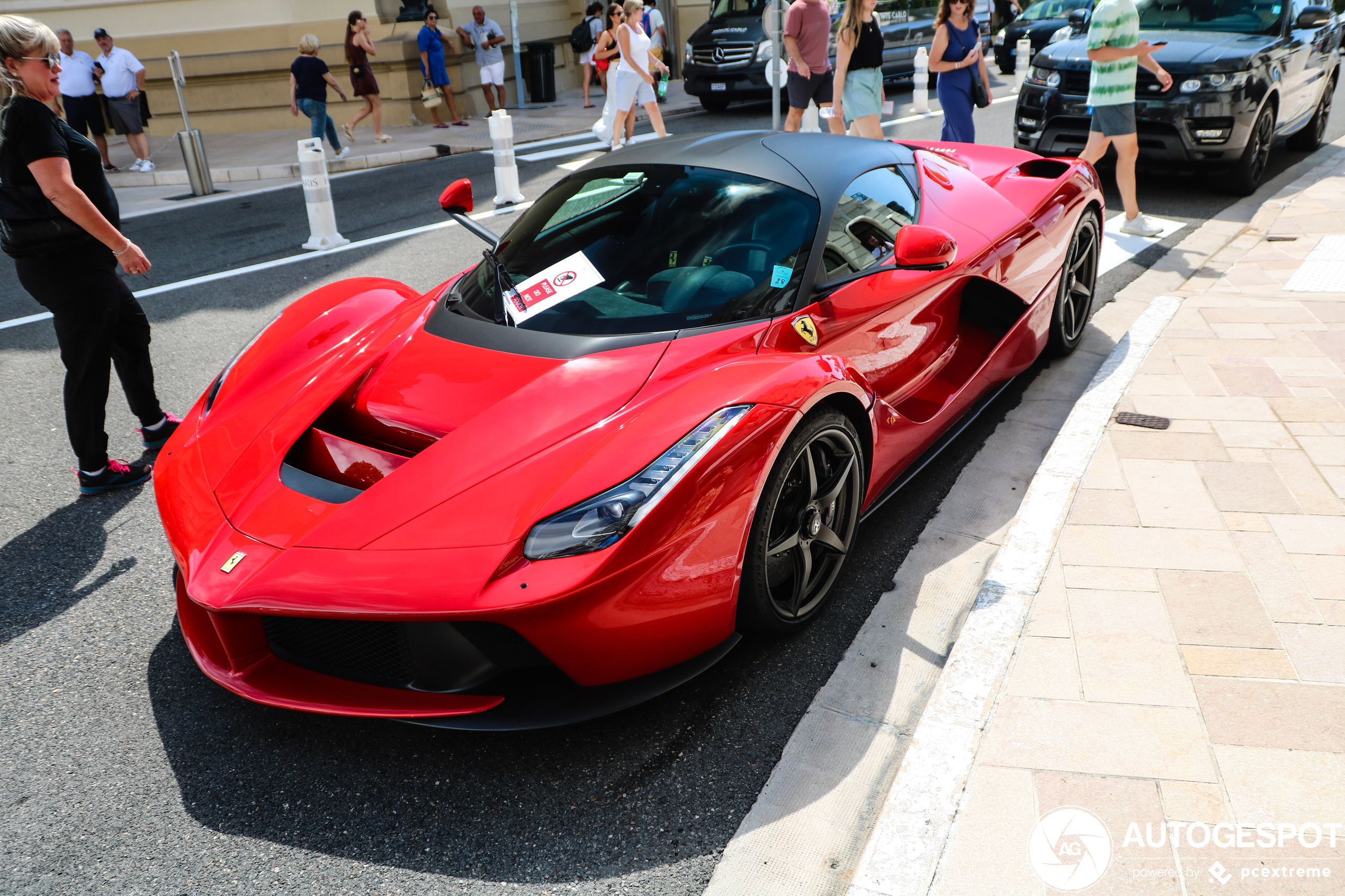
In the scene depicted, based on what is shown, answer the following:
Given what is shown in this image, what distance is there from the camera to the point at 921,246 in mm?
3062

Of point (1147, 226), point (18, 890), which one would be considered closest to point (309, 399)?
point (18, 890)

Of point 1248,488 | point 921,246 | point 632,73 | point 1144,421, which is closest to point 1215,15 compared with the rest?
point 1144,421

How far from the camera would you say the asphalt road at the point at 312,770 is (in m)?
2.16

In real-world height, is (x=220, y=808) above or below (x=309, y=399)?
below

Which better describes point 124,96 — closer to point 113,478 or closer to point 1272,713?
point 113,478

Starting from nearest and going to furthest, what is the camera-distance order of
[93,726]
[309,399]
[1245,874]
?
[1245,874]
[93,726]
[309,399]

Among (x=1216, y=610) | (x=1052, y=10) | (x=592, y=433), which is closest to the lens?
(x=592, y=433)

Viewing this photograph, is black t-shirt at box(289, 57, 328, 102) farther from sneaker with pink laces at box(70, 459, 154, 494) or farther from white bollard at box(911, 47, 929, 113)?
sneaker with pink laces at box(70, 459, 154, 494)

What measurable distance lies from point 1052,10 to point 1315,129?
32.6 feet

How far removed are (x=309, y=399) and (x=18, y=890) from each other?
4.63ft

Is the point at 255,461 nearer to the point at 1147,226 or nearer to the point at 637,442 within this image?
the point at 637,442

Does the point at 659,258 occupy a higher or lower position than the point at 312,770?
higher

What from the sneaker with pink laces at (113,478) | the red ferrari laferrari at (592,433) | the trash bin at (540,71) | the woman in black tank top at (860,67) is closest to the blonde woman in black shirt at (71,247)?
the sneaker with pink laces at (113,478)

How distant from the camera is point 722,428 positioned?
2467 millimetres
